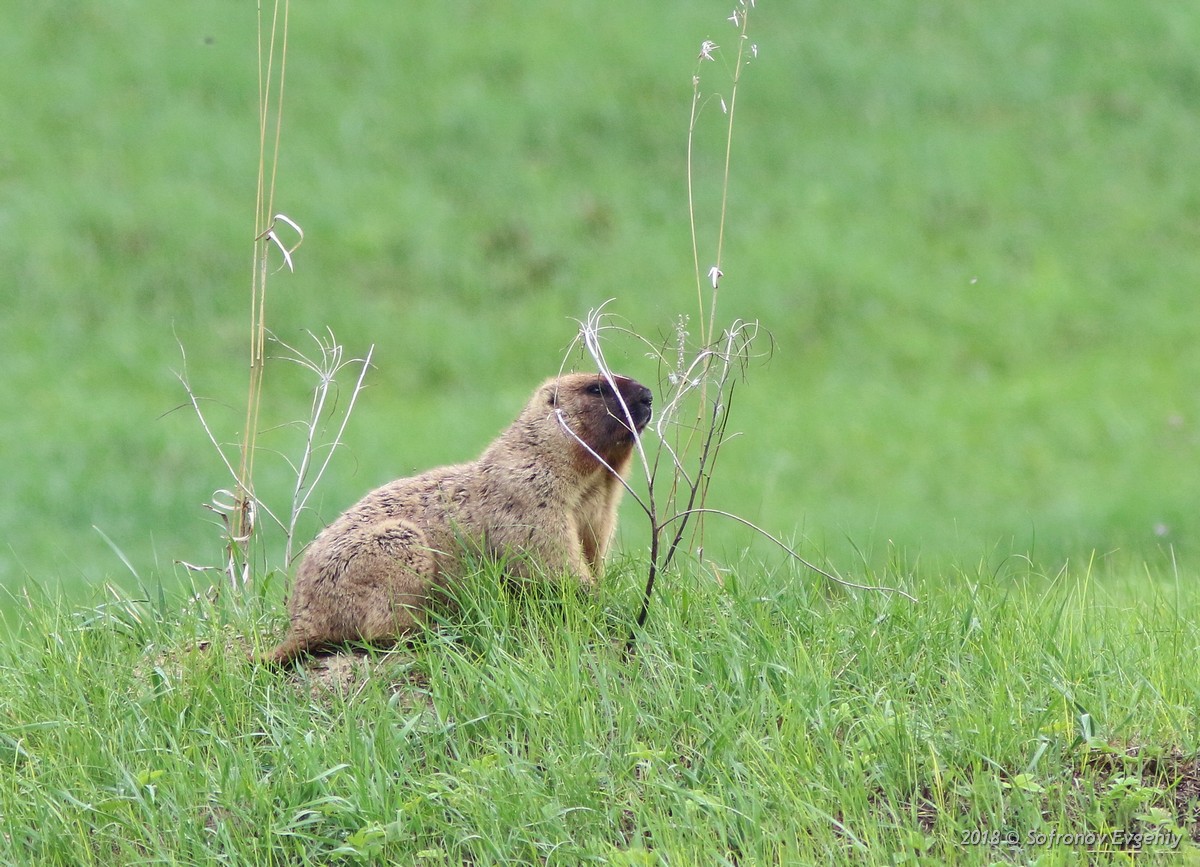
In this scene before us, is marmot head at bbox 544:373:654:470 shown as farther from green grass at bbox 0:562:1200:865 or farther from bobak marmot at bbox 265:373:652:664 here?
green grass at bbox 0:562:1200:865

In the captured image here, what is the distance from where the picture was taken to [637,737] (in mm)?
3805

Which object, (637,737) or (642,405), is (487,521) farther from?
(637,737)

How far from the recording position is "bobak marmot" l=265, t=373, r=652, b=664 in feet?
14.0

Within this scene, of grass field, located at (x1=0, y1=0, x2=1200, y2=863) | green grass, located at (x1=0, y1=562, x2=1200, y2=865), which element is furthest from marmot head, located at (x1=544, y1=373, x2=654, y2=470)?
green grass, located at (x1=0, y1=562, x2=1200, y2=865)

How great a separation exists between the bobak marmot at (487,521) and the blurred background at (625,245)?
402 centimetres

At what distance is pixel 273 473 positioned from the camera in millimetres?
10438

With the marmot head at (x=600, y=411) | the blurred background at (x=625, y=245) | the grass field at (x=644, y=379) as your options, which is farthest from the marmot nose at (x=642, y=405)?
the blurred background at (x=625, y=245)

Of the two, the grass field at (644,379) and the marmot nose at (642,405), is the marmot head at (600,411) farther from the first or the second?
the grass field at (644,379)

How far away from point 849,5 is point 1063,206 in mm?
4102

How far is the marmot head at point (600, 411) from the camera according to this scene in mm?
4629

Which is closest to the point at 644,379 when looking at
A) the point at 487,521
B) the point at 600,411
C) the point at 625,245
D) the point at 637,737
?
the point at 625,245

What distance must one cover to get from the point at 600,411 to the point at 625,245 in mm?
8830

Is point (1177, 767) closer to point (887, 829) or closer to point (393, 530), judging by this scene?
point (887, 829)

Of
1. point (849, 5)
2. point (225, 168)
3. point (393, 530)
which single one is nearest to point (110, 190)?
point (225, 168)
